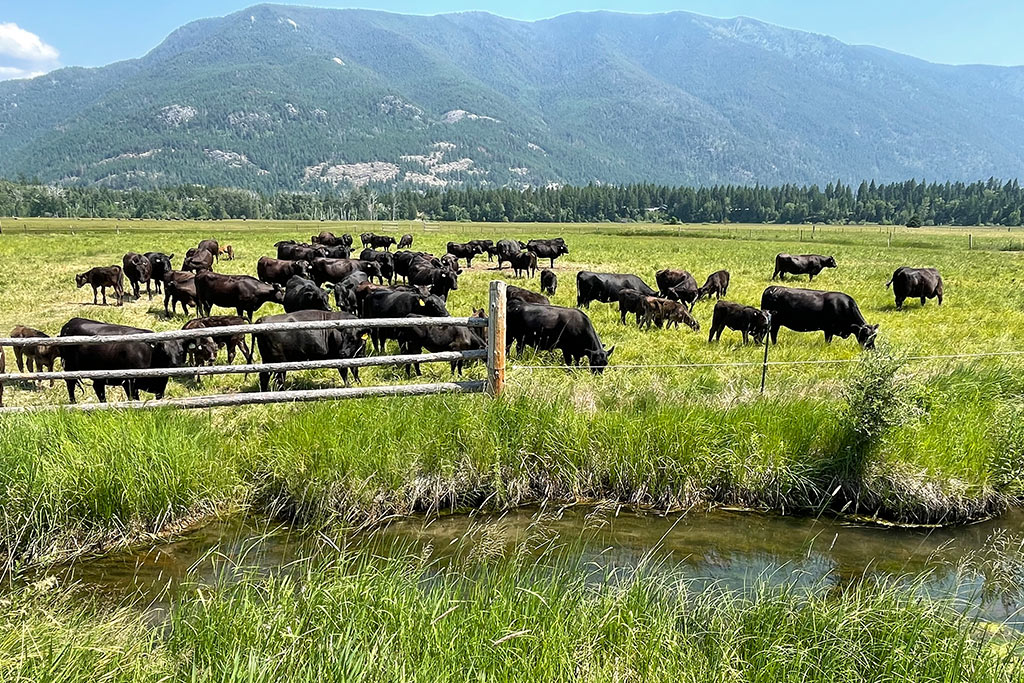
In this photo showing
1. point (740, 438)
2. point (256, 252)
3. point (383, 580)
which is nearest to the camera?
point (383, 580)

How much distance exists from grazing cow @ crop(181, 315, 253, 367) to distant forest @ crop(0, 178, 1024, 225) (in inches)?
4890

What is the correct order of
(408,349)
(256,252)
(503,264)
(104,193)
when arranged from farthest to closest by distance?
(104,193)
(256,252)
(503,264)
(408,349)

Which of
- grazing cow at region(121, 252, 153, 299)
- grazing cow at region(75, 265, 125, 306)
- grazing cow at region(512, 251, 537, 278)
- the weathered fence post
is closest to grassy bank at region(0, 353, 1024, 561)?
the weathered fence post

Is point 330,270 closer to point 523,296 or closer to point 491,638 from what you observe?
point 523,296

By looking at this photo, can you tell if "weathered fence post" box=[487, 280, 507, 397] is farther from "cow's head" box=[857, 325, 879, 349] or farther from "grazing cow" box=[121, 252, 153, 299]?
"grazing cow" box=[121, 252, 153, 299]

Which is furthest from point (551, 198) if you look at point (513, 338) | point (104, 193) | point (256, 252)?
point (513, 338)

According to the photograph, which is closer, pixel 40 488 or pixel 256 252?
pixel 40 488

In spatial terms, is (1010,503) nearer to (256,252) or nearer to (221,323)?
(221,323)

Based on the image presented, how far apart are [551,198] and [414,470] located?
476 ft

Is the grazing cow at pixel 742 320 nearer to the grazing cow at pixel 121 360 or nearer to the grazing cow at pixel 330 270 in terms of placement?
the grazing cow at pixel 121 360

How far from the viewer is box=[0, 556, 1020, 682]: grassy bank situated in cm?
335

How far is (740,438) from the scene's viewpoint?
282 inches

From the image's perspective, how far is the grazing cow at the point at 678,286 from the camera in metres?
19.0

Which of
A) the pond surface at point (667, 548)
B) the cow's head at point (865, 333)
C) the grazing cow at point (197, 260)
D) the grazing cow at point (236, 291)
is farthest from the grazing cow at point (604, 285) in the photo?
the grazing cow at point (197, 260)
